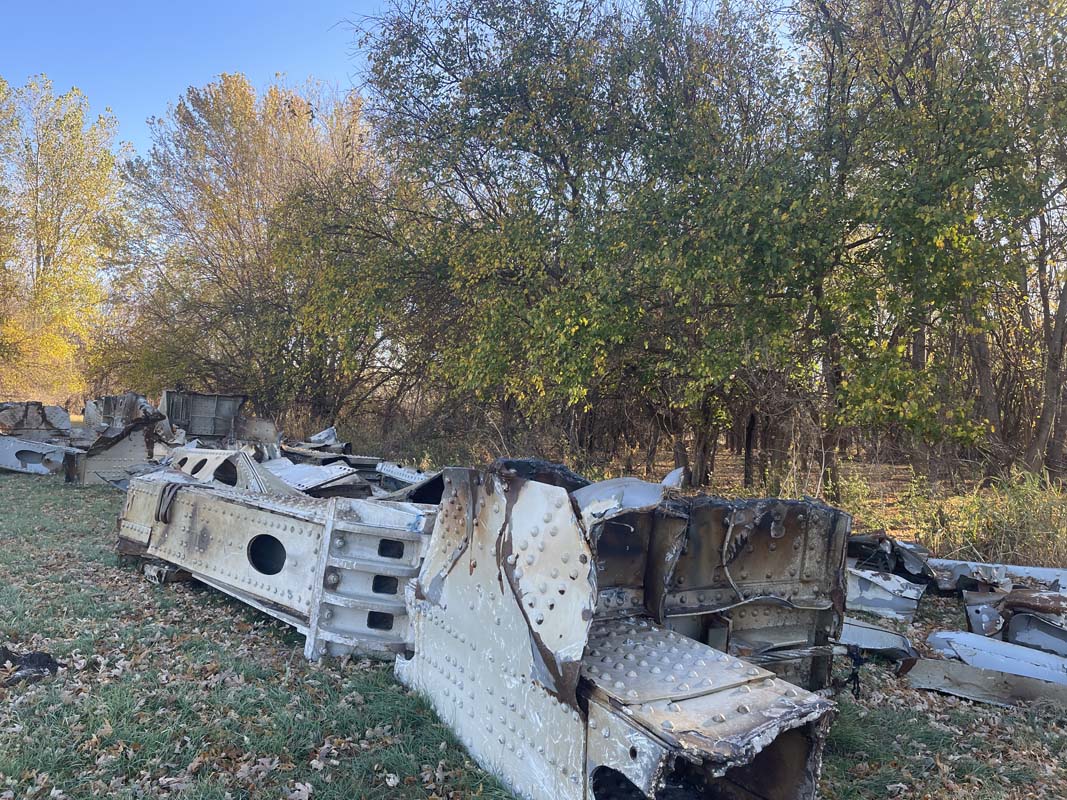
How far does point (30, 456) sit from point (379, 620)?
37.7 feet

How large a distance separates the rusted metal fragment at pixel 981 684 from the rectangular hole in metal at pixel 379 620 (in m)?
3.18

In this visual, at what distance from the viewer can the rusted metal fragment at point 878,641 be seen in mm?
4645

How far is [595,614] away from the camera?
9.48ft

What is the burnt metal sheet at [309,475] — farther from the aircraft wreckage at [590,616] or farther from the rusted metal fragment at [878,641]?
the rusted metal fragment at [878,641]

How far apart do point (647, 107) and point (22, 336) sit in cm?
2586

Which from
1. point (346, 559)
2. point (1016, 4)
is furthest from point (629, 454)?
point (346, 559)

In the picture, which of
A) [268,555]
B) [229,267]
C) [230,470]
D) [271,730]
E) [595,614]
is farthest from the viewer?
[229,267]

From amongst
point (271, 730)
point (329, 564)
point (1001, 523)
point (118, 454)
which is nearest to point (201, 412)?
point (118, 454)

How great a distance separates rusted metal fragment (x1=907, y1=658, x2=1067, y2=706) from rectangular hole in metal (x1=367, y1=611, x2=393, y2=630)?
318 cm

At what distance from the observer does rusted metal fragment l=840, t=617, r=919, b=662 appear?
4.64m

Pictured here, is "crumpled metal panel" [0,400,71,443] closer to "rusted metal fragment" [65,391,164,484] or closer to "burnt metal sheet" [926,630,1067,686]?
"rusted metal fragment" [65,391,164,484]

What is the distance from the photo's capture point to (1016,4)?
7629 mm

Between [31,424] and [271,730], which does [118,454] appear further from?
[271,730]

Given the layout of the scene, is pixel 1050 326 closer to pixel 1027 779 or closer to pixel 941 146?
pixel 941 146
